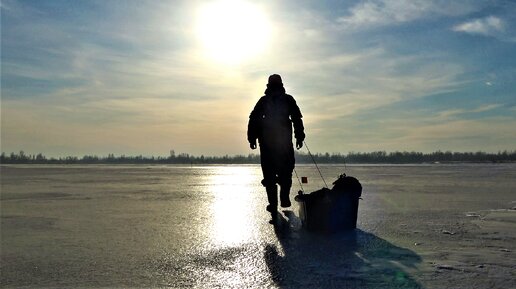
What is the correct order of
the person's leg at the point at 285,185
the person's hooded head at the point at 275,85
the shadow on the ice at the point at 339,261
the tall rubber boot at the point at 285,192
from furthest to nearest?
the tall rubber boot at the point at 285,192 → the person's leg at the point at 285,185 → the person's hooded head at the point at 275,85 → the shadow on the ice at the point at 339,261

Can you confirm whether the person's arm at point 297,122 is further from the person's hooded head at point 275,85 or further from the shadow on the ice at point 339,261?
the shadow on the ice at point 339,261

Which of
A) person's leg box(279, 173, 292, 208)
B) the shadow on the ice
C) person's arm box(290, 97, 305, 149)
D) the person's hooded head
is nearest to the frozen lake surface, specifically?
the shadow on the ice

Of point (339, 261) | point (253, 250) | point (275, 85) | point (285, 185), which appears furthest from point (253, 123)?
point (339, 261)

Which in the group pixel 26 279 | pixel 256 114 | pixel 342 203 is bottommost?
pixel 26 279

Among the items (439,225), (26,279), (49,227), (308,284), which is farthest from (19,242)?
(439,225)

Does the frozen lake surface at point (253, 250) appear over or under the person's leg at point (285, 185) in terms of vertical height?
under

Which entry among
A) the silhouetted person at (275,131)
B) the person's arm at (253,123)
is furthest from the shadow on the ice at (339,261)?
the person's arm at (253,123)

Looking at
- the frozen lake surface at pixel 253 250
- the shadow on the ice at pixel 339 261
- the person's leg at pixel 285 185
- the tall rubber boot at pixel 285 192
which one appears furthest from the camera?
the tall rubber boot at pixel 285 192

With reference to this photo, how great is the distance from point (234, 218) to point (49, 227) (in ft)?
9.46

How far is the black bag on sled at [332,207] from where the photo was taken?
601 cm

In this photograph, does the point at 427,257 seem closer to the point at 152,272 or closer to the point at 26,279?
the point at 152,272

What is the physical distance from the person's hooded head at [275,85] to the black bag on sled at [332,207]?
1668 millimetres

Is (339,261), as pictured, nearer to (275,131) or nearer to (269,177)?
(269,177)

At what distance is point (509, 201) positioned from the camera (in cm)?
1055
